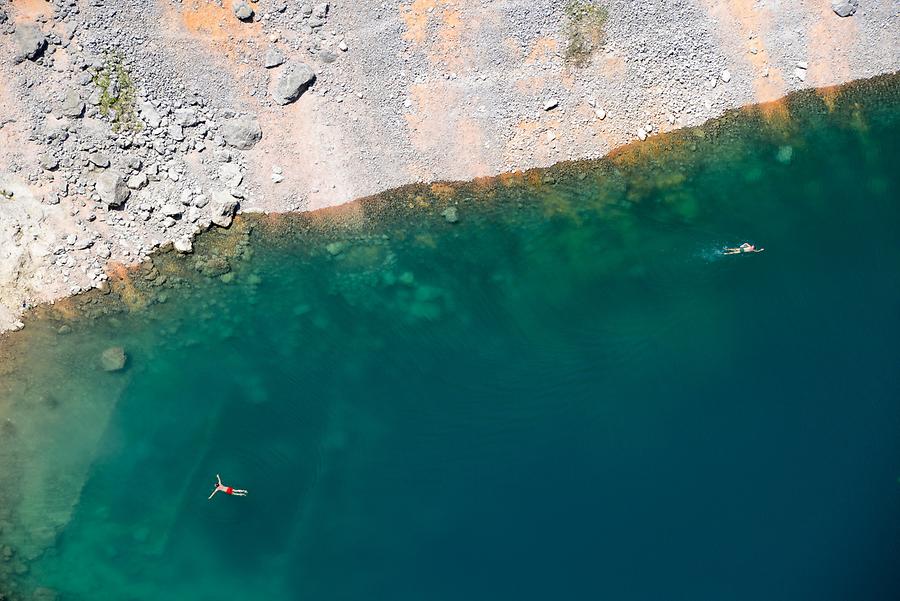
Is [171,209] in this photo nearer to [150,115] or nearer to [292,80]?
[150,115]

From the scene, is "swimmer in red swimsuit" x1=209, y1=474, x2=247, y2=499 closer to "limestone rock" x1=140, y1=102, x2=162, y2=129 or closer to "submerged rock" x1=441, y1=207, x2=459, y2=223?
"submerged rock" x1=441, y1=207, x2=459, y2=223

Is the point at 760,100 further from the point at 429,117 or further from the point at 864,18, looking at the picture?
the point at 429,117

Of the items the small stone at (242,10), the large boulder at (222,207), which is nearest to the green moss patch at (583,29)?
the small stone at (242,10)

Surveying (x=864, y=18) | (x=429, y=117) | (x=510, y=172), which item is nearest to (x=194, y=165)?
(x=429, y=117)

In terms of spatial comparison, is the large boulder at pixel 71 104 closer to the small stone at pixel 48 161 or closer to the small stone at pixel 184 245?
the small stone at pixel 48 161

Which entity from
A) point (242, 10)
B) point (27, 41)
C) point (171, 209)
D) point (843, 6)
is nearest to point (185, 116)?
point (171, 209)

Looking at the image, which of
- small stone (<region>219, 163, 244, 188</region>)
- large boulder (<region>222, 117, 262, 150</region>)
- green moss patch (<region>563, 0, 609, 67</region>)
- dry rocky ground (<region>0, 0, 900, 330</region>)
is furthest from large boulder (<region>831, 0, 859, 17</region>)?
small stone (<region>219, 163, 244, 188</region>)

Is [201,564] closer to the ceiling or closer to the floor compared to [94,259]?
closer to the floor
